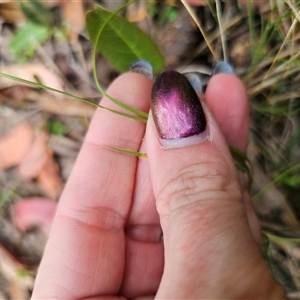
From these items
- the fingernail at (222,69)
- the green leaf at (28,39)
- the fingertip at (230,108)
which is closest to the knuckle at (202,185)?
the fingertip at (230,108)

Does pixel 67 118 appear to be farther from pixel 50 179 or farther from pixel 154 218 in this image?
pixel 154 218

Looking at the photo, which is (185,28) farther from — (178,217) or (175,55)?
(178,217)

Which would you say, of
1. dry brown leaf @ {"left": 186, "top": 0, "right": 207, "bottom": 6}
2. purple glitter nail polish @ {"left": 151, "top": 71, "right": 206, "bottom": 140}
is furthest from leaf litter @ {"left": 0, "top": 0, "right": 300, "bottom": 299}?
purple glitter nail polish @ {"left": 151, "top": 71, "right": 206, "bottom": 140}

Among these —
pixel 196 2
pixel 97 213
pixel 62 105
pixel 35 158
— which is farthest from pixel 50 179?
pixel 196 2

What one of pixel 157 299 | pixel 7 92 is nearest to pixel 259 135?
pixel 157 299

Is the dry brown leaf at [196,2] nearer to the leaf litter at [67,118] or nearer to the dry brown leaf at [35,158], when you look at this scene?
the leaf litter at [67,118]

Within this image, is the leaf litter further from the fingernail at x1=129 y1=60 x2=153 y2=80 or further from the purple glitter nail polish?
the purple glitter nail polish

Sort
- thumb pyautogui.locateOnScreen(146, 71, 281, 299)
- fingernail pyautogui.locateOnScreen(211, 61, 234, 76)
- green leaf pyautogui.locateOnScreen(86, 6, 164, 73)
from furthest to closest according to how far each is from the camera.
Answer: fingernail pyautogui.locateOnScreen(211, 61, 234, 76), green leaf pyautogui.locateOnScreen(86, 6, 164, 73), thumb pyautogui.locateOnScreen(146, 71, 281, 299)
